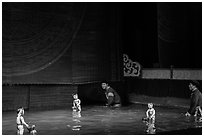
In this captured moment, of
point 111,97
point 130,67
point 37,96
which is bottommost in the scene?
point 111,97

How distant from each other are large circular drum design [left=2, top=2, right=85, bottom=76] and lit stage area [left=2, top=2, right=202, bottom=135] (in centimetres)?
3

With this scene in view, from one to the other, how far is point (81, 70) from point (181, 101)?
315 centimetres

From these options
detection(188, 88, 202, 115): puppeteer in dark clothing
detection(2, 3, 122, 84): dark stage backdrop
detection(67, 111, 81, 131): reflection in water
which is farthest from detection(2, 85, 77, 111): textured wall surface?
detection(188, 88, 202, 115): puppeteer in dark clothing

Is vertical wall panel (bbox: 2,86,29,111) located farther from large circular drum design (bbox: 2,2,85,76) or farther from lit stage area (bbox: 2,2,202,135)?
large circular drum design (bbox: 2,2,85,76)

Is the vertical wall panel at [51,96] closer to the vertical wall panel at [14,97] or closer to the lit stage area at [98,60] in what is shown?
the lit stage area at [98,60]

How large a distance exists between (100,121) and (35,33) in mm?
3530

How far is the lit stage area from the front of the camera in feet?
34.3

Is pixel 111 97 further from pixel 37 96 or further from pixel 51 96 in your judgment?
pixel 37 96

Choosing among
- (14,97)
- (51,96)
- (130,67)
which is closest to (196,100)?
(130,67)

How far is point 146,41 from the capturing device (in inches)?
542

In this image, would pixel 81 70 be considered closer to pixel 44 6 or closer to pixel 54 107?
pixel 54 107

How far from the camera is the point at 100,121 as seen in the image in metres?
8.65

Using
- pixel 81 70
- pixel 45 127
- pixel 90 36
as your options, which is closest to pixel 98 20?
pixel 90 36

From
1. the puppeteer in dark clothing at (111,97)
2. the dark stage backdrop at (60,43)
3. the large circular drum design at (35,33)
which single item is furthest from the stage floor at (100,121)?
the large circular drum design at (35,33)
